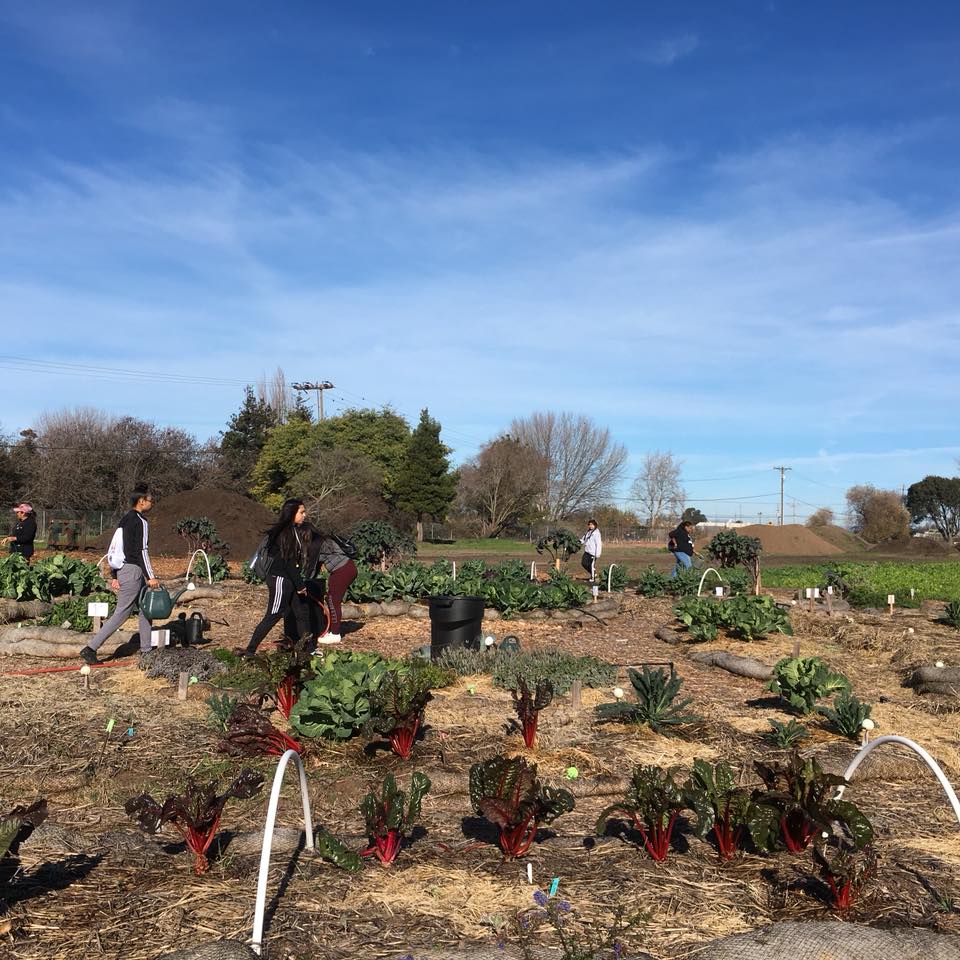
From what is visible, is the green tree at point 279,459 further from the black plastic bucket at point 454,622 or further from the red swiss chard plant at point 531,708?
the red swiss chard plant at point 531,708

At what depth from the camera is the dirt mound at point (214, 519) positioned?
27594mm

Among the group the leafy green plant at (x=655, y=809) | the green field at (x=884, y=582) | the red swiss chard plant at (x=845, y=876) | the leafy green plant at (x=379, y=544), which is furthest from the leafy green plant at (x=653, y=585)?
the red swiss chard plant at (x=845, y=876)

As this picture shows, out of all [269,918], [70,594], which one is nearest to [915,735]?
[269,918]

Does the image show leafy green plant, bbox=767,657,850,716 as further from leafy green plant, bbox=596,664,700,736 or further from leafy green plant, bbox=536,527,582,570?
leafy green plant, bbox=536,527,582,570

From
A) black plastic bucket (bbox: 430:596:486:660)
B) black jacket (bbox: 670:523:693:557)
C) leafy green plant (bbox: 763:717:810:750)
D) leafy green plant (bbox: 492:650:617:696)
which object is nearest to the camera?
leafy green plant (bbox: 763:717:810:750)

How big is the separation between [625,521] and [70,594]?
52515 millimetres

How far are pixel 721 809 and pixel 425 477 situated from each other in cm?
4522

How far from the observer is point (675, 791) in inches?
155

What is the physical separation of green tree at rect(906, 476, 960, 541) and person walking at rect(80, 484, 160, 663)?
7225 cm

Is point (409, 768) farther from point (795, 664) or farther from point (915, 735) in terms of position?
point (915, 735)

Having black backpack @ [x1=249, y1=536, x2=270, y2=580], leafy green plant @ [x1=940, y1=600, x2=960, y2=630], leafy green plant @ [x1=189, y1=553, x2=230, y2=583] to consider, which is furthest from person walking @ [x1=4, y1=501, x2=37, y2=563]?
leafy green plant @ [x1=940, y1=600, x2=960, y2=630]

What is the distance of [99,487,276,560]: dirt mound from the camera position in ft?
90.5

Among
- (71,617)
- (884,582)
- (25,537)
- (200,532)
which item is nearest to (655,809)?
(71,617)

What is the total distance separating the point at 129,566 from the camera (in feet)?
29.2
